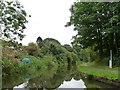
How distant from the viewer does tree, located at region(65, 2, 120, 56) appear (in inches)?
691

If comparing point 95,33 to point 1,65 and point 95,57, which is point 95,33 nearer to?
point 95,57

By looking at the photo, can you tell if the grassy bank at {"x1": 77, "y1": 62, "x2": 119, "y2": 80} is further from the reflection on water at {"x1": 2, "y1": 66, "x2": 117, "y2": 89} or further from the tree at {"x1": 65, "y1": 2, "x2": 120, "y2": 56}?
the tree at {"x1": 65, "y1": 2, "x2": 120, "y2": 56}

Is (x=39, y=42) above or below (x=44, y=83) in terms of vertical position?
above

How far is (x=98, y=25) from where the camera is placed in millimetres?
19969

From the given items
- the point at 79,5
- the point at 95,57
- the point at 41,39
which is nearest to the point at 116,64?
the point at 79,5

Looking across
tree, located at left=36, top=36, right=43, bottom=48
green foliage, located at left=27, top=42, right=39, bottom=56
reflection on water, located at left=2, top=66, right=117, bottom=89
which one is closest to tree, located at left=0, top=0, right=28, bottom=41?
reflection on water, located at left=2, top=66, right=117, bottom=89

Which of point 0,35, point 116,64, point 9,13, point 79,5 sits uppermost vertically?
point 79,5

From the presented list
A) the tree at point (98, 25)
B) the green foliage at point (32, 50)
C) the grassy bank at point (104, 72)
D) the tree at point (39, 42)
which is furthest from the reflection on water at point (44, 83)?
the tree at point (39, 42)

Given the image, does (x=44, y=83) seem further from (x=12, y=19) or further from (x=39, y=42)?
(x=39, y=42)

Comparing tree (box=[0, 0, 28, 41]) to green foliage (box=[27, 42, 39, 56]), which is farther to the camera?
green foliage (box=[27, 42, 39, 56])

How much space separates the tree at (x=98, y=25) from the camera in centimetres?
1755

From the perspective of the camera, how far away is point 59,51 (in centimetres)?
3089

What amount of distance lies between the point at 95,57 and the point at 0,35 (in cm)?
1297

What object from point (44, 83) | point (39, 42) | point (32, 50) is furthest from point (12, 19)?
point (39, 42)
